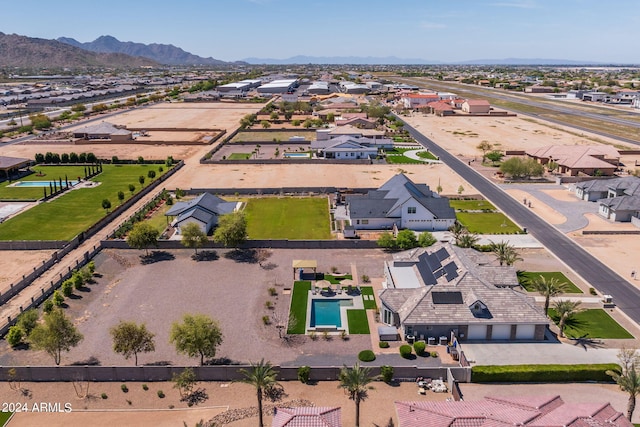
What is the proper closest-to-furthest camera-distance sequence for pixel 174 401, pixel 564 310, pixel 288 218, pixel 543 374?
pixel 174 401, pixel 543 374, pixel 564 310, pixel 288 218

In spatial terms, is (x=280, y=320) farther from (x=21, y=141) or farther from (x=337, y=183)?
(x=21, y=141)

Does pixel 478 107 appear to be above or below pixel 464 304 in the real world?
above

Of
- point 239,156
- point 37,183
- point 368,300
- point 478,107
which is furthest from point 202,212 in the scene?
point 478,107

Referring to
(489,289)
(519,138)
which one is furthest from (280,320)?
(519,138)

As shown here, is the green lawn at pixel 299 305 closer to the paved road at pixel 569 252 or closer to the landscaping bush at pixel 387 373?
the landscaping bush at pixel 387 373

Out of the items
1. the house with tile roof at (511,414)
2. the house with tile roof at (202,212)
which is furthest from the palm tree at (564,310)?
the house with tile roof at (202,212)

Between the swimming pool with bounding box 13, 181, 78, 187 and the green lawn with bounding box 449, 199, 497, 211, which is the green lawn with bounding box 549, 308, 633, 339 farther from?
the swimming pool with bounding box 13, 181, 78, 187

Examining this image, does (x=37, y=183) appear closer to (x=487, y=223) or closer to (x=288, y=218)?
(x=288, y=218)
